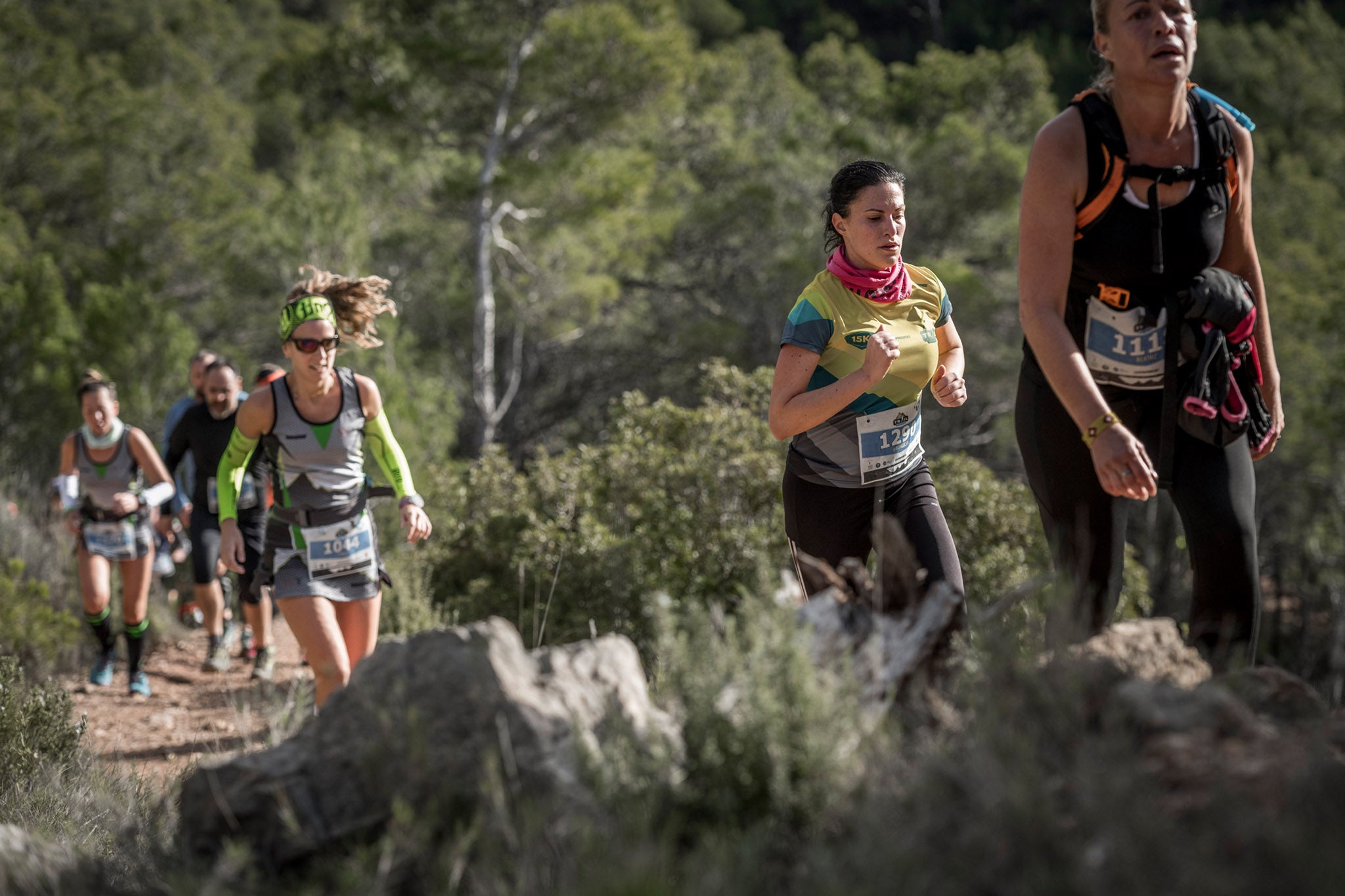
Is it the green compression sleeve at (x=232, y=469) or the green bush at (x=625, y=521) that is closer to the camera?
the green compression sleeve at (x=232, y=469)

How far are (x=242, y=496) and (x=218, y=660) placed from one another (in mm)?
1206

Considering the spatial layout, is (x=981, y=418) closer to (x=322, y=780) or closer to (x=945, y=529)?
(x=945, y=529)

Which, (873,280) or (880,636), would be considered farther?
(873,280)

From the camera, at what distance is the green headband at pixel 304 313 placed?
411 cm

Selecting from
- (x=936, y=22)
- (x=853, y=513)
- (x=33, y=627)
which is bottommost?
(x=33, y=627)

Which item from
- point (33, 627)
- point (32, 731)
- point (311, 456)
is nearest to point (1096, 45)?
point (311, 456)

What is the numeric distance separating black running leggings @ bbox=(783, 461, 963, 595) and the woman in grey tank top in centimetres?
423

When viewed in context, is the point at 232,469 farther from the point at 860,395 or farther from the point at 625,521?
the point at 625,521

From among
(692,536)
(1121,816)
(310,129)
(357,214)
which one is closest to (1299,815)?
(1121,816)

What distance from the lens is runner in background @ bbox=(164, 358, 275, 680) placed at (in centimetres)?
673

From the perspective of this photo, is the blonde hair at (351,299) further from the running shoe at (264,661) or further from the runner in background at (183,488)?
the running shoe at (264,661)

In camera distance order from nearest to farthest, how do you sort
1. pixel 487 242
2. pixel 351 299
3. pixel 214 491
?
pixel 351 299 → pixel 214 491 → pixel 487 242

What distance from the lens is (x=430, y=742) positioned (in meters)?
2.21

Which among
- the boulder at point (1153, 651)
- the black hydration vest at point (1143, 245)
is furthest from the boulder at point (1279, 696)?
the black hydration vest at point (1143, 245)
